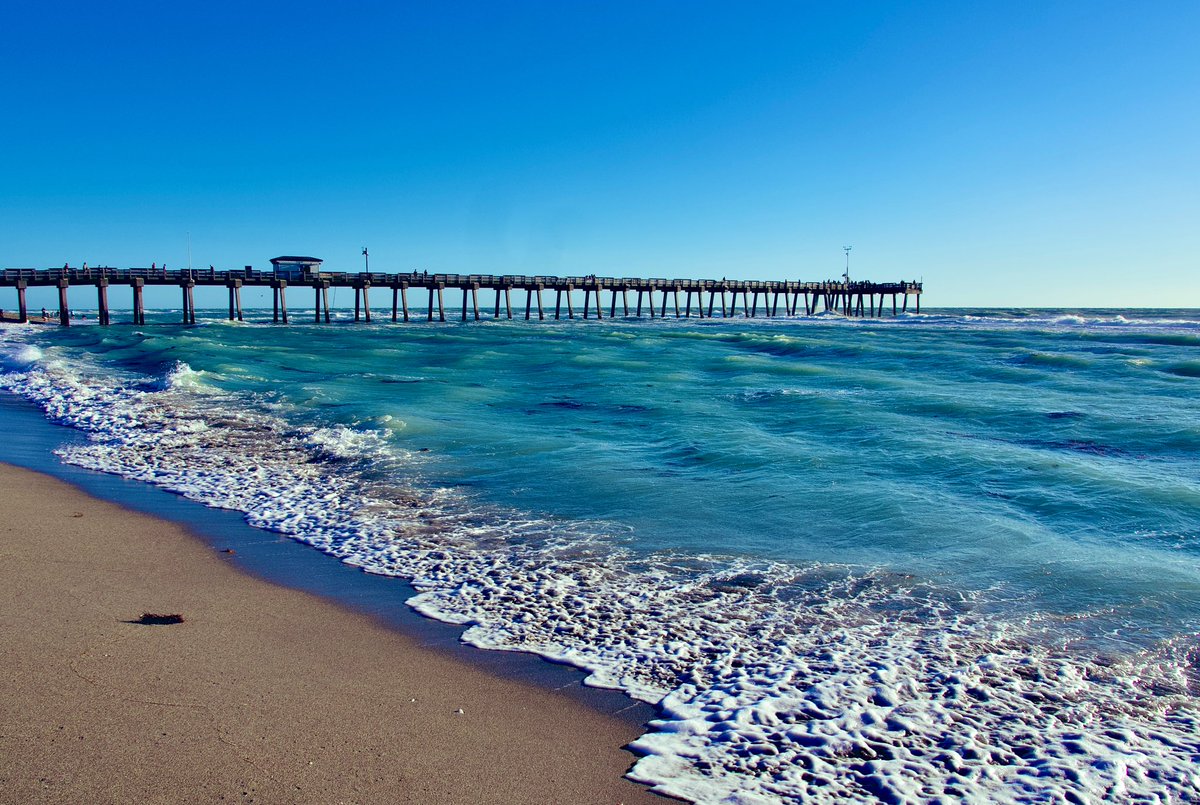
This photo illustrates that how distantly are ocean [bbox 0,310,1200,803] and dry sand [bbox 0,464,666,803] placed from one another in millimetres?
519

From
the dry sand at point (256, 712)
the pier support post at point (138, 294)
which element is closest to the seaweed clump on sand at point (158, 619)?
the dry sand at point (256, 712)

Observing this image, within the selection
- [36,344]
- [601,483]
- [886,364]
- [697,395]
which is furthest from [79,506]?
[36,344]

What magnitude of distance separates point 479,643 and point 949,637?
10.2 ft

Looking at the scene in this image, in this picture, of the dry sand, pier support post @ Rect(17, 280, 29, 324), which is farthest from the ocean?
pier support post @ Rect(17, 280, 29, 324)

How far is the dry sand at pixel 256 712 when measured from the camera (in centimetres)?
344

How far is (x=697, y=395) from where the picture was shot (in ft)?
62.2

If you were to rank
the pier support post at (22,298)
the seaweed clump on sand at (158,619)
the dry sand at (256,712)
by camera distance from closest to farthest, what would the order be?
1. the dry sand at (256,712)
2. the seaweed clump on sand at (158,619)
3. the pier support post at (22,298)

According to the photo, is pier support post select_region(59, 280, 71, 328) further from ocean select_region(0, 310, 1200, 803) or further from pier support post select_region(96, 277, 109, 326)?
ocean select_region(0, 310, 1200, 803)

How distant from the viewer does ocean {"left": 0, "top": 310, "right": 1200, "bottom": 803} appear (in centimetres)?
402

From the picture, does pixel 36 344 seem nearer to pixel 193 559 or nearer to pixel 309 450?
pixel 309 450

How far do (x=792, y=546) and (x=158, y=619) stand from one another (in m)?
5.11

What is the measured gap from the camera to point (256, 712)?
407 cm

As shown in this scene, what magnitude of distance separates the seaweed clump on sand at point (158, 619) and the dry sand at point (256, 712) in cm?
6

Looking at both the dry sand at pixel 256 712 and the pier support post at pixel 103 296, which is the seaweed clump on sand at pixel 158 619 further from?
the pier support post at pixel 103 296
